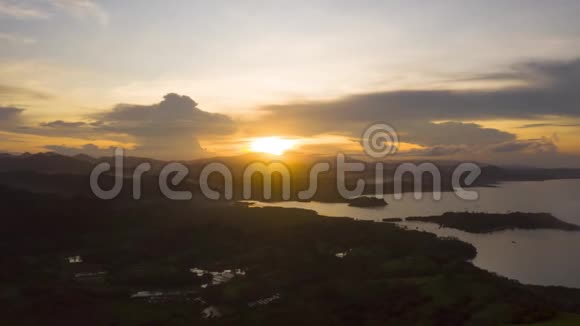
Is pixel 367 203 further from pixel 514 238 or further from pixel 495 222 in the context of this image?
pixel 514 238

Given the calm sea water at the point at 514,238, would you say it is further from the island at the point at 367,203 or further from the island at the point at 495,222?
the island at the point at 495,222

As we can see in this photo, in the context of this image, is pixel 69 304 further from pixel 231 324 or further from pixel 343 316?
pixel 343 316

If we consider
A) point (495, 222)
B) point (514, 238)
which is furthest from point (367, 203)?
point (514, 238)

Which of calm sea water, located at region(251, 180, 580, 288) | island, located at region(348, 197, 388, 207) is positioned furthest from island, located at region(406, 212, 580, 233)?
island, located at region(348, 197, 388, 207)

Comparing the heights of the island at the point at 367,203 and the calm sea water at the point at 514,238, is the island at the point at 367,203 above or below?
above

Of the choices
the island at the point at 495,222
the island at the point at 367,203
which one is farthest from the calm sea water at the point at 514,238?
the island at the point at 495,222

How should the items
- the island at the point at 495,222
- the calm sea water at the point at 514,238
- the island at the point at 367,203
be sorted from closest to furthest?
the calm sea water at the point at 514,238
the island at the point at 495,222
the island at the point at 367,203

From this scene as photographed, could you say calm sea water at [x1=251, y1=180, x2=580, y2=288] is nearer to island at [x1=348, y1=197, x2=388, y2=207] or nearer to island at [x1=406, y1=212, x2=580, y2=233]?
island at [x1=348, y1=197, x2=388, y2=207]
